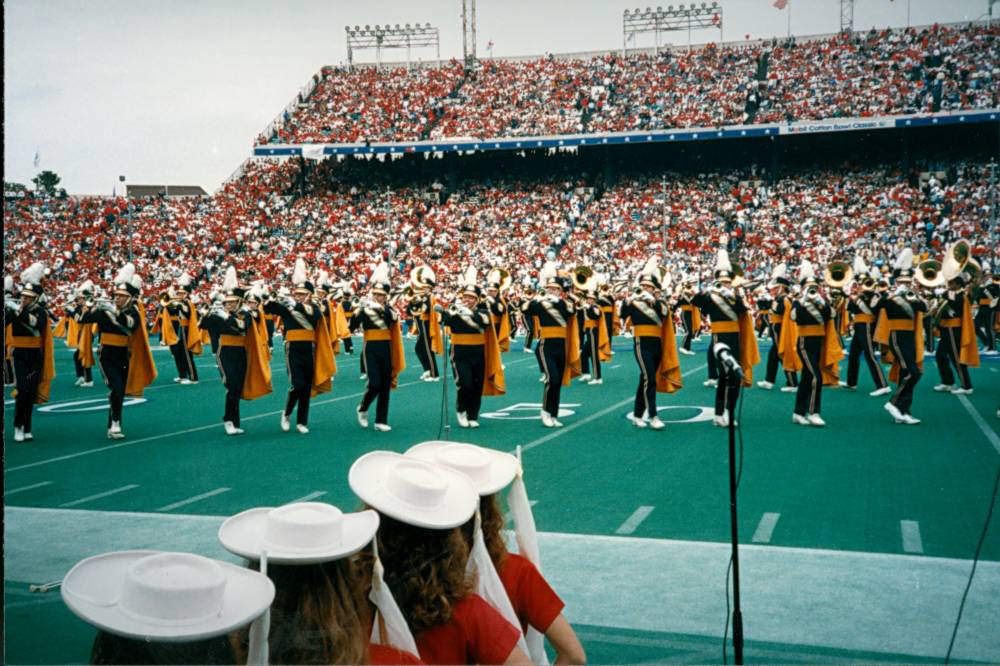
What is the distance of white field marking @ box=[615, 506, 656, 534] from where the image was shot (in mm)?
5312

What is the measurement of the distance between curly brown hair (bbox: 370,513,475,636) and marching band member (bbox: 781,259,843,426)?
8.01 metres

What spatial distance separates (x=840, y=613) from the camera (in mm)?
3824

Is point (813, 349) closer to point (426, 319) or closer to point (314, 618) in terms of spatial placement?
point (426, 319)

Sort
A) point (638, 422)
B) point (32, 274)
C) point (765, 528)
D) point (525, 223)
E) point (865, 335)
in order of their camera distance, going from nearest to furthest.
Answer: point (765, 528) < point (32, 274) < point (638, 422) < point (865, 335) < point (525, 223)

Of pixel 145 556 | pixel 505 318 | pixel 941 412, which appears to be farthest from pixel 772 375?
pixel 145 556

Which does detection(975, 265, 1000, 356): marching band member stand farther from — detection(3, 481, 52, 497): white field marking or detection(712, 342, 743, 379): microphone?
detection(3, 481, 52, 497): white field marking

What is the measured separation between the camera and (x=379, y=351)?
9938 millimetres

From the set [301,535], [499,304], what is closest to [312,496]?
[301,535]

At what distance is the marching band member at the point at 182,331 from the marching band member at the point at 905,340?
1090cm

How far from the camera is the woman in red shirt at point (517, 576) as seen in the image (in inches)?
89.4

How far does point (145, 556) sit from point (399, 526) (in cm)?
59

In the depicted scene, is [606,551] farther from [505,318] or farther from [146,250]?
[146,250]

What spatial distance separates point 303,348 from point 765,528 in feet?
20.2

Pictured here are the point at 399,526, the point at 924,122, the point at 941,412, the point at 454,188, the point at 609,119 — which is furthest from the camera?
the point at 454,188
